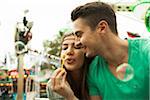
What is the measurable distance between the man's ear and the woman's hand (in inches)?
8.0

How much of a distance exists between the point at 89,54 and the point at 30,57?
587 millimetres

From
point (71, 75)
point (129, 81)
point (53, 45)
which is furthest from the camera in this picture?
point (53, 45)

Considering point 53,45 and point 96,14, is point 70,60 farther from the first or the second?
point 53,45

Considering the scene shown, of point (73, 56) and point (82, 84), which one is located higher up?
point (73, 56)

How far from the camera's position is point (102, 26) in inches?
41.0

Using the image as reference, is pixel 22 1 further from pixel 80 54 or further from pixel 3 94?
pixel 80 54

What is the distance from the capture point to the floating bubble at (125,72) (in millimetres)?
991

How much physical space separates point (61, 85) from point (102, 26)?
10.3 inches

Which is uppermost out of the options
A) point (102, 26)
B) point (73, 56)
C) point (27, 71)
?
point (102, 26)

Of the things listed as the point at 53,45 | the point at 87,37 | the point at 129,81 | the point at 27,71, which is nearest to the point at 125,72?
the point at 129,81

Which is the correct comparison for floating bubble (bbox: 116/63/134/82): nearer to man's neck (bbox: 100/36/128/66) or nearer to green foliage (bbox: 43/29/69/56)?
man's neck (bbox: 100/36/128/66)

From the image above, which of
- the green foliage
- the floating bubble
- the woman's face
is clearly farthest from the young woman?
the green foliage

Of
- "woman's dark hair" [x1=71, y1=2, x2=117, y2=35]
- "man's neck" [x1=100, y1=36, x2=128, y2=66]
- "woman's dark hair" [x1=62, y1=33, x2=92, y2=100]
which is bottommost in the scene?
"woman's dark hair" [x1=62, y1=33, x2=92, y2=100]

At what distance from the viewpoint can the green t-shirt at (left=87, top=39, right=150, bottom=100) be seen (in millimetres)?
977
